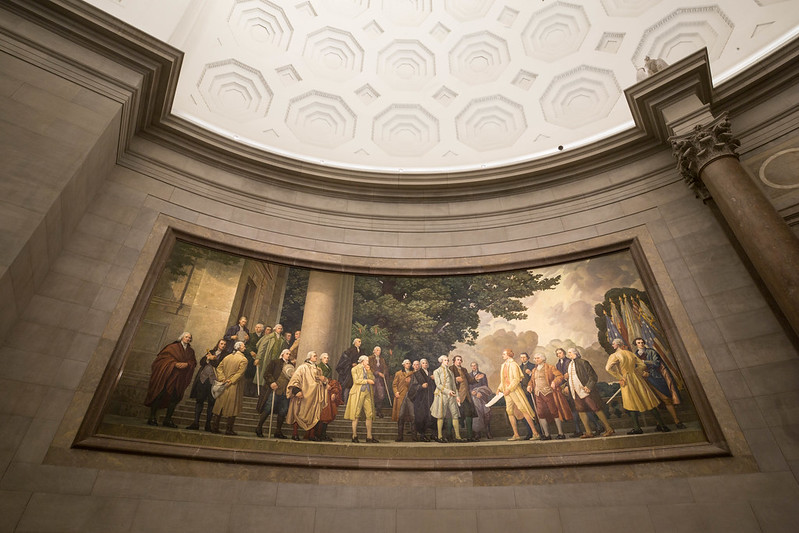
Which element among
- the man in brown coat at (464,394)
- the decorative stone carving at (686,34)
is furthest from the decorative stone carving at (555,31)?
the man in brown coat at (464,394)

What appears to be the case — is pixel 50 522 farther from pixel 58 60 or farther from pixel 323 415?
pixel 58 60

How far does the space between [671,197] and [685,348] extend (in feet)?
9.65

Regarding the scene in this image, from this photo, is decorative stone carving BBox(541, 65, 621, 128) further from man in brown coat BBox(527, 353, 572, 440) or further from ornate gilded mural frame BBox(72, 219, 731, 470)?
man in brown coat BBox(527, 353, 572, 440)

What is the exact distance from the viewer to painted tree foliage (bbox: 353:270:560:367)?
27.7 ft

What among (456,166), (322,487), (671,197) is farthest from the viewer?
(456,166)

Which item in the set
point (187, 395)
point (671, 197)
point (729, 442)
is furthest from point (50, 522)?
point (671, 197)

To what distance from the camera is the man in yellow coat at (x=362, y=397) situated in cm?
757

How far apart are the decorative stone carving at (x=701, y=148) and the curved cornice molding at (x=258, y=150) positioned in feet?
4.16

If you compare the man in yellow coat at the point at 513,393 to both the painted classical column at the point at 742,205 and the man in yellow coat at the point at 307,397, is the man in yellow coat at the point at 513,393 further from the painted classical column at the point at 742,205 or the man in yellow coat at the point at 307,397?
the painted classical column at the point at 742,205

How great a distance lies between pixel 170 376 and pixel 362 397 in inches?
117

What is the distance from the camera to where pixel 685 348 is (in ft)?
23.0

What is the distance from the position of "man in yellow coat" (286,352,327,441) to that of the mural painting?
0.06ft

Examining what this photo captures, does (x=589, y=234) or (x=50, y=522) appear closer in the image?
(x=50, y=522)

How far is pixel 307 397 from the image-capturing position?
761 cm
